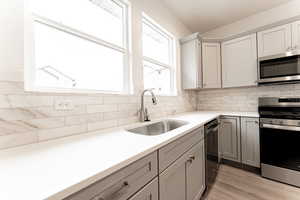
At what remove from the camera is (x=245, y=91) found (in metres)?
2.65

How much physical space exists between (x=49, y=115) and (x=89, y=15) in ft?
3.38

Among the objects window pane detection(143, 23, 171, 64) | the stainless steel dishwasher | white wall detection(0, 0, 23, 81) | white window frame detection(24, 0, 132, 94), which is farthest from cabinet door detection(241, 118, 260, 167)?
white wall detection(0, 0, 23, 81)

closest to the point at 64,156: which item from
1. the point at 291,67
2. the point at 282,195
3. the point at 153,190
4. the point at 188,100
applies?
the point at 153,190

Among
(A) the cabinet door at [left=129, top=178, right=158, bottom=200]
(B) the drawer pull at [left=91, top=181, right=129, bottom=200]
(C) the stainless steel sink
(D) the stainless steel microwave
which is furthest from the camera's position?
(D) the stainless steel microwave

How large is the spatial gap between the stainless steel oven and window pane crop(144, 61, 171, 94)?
4.88ft

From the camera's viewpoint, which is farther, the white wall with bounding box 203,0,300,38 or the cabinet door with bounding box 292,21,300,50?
the white wall with bounding box 203,0,300,38

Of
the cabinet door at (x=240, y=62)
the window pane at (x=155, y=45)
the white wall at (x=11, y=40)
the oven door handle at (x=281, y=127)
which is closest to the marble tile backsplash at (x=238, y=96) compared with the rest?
the cabinet door at (x=240, y=62)

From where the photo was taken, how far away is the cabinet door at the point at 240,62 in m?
2.33

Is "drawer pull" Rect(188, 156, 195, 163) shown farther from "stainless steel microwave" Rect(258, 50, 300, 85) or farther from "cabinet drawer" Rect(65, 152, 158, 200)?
"stainless steel microwave" Rect(258, 50, 300, 85)

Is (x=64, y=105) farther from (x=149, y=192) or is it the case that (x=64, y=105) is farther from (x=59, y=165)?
(x=149, y=192)

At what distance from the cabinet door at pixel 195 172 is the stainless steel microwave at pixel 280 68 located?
1.57 meters

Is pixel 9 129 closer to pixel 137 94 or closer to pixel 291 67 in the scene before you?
pixel 137 94

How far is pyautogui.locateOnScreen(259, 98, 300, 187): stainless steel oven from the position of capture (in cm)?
169

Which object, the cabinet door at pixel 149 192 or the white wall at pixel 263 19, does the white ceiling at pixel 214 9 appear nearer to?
the white wall at pixel 263 19
